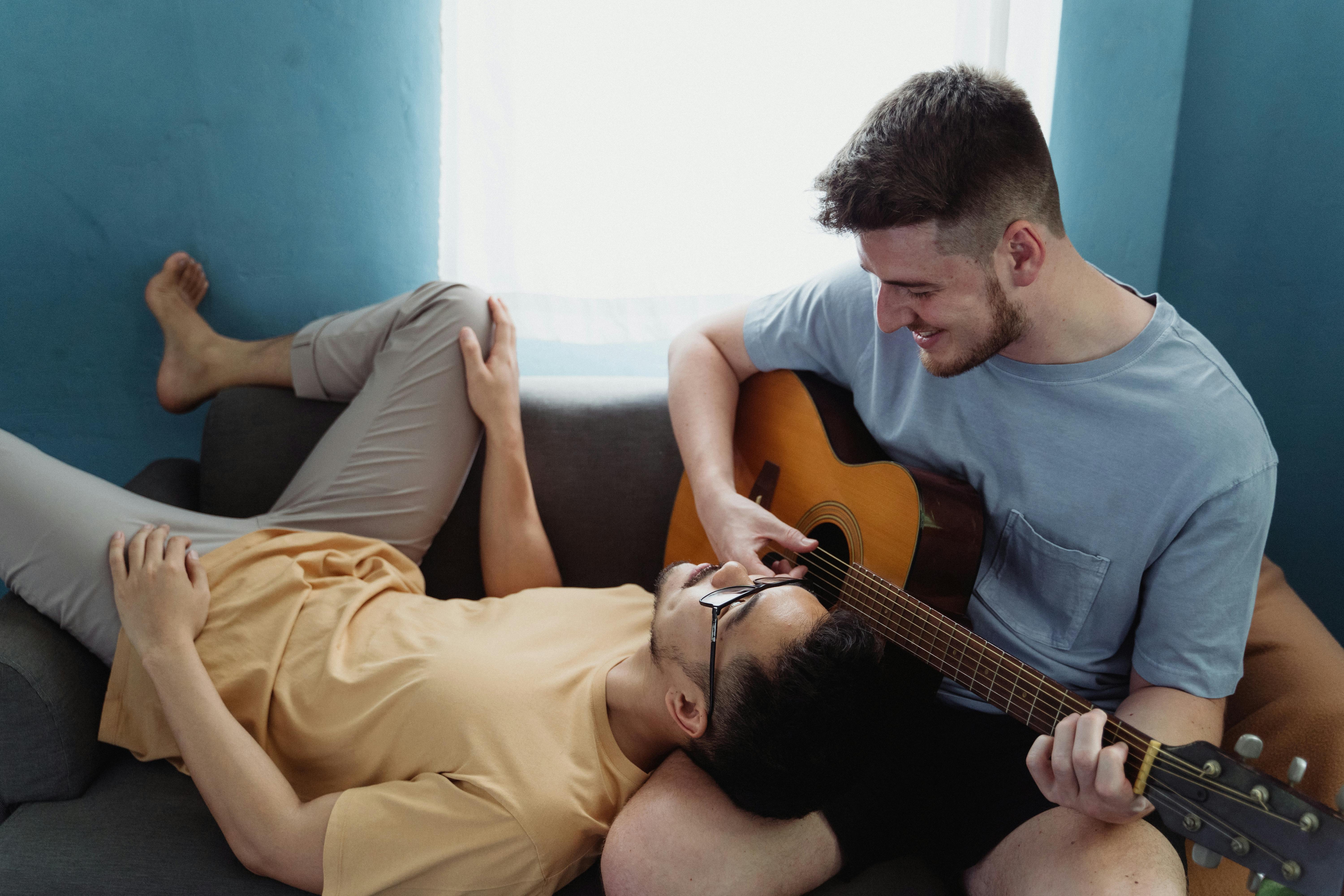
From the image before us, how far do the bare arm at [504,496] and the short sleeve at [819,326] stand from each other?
1.75 feet

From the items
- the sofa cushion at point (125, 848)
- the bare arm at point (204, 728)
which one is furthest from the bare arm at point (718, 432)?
the sofa cushion at point (125, 848)

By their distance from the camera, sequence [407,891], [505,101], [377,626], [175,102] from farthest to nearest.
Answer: [505,101] < [175,102] < [377,626] < [407,891]

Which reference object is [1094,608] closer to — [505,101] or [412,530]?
[412,530]

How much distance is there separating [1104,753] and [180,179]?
7.13 ft

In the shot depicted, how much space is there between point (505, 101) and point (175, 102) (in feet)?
2.47

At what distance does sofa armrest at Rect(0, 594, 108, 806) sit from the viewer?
123 centimetres

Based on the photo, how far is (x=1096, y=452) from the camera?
1221 millimetres

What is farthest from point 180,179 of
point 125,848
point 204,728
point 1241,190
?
point 1241,190

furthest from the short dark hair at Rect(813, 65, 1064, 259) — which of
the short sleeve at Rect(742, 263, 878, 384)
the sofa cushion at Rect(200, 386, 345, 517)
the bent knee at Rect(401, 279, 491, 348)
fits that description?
the sofa cushion at Rect(200, 386, 345, 517)

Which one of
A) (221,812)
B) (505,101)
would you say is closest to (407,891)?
(221,812)

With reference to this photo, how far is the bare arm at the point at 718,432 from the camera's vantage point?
141cm

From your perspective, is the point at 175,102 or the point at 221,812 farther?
the point at 175,102

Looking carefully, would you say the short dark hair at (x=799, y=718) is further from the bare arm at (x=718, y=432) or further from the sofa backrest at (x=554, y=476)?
the sofa backrest at (x=554, y=476)

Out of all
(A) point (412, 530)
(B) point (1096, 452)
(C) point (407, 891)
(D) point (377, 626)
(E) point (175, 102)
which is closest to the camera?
(C) point (407, 891)
